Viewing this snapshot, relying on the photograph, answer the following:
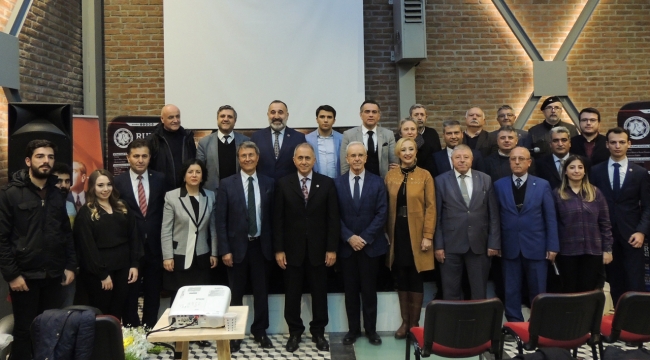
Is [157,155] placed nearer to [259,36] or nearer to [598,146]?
[259,36]

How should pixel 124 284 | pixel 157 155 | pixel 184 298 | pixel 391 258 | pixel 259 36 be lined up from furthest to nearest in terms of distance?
pixel 259 36
pixel 157 155
pixel 391 258
pixel 124 284
pixel 184 298

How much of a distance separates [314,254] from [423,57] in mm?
3311

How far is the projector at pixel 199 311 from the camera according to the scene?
2826 millimetres

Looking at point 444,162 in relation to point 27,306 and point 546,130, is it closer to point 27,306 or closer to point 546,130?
point 546,130

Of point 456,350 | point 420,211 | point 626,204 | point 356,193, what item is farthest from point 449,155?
point 456,350

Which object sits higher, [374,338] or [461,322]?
[461,322]

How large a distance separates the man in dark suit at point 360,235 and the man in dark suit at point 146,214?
4.61 ft

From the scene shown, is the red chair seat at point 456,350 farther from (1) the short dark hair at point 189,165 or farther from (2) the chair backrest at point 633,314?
Answer: (1) the short dark hair at point 189,165

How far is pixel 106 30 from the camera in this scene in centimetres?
694

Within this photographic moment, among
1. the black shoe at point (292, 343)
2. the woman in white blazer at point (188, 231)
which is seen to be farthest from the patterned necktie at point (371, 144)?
the black shoe at point (292, 343)

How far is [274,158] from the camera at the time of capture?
191 inches

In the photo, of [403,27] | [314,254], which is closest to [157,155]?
[314,254]

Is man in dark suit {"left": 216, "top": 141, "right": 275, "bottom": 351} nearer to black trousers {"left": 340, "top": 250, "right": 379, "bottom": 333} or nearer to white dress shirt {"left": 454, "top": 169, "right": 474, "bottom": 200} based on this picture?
black trousers {"left": 340, "top": 250, "right": 379, "bottom": 333}

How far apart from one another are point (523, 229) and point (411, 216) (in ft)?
2.80
